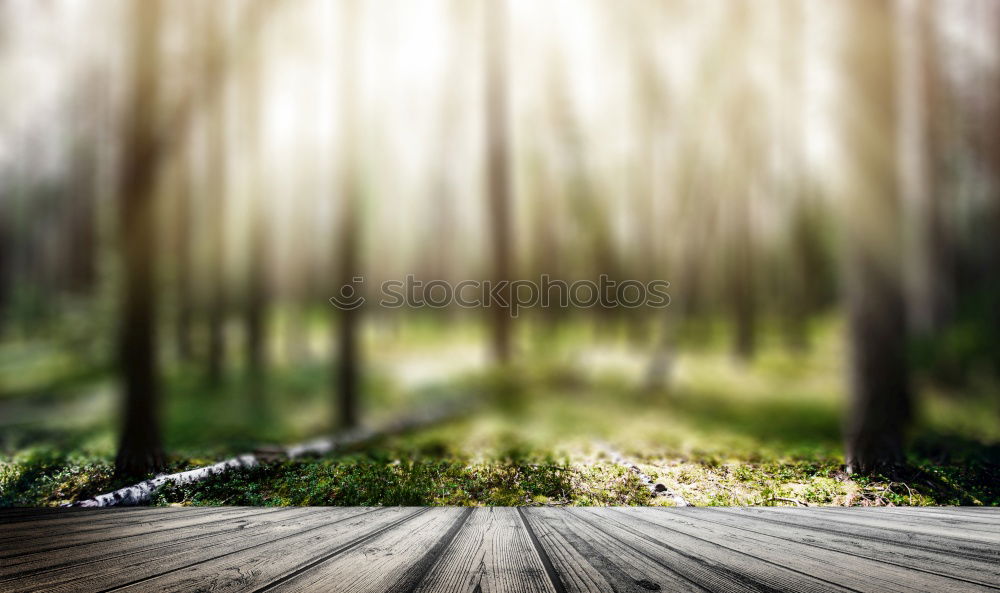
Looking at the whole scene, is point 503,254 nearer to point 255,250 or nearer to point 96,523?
point 255,250

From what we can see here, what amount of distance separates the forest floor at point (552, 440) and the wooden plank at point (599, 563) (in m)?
0.31

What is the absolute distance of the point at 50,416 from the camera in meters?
2.08

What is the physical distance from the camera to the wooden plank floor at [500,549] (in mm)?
1244

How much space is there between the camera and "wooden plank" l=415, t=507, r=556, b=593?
3.82 ft

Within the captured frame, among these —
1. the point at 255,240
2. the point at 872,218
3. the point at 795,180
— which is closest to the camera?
the point at 872,218

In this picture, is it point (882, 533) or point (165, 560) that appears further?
point (882, 533)

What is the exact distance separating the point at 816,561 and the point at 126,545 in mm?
2152

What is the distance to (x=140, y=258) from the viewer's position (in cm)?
222

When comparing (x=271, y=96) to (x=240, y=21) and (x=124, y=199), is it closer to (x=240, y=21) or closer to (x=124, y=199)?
(x=240, y=21)

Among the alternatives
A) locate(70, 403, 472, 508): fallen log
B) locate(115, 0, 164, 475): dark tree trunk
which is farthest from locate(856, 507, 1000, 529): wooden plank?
locate(115, 0, 164, 475): dark tree trunk

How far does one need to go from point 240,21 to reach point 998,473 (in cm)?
430

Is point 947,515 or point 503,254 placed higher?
point 503,254

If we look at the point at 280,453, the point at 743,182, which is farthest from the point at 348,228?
the point at 743,182

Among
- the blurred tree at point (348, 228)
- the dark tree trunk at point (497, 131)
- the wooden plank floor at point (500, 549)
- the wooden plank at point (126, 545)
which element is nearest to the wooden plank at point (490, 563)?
the wooden plank floor at point (500, 549)
